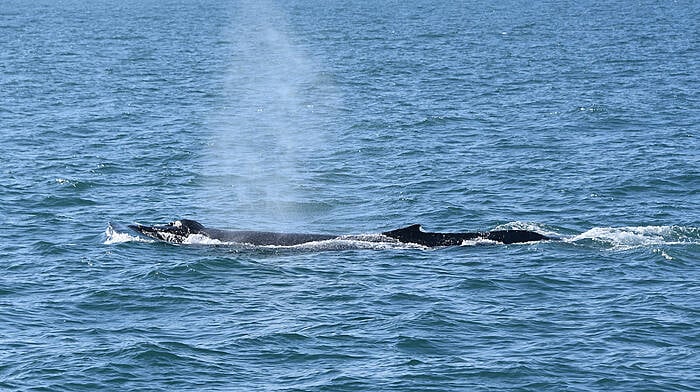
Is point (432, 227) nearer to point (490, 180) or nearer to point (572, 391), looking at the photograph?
point (490, 180)

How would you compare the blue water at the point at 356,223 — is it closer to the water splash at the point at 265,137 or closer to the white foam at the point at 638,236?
the white foam at the point at 638,236

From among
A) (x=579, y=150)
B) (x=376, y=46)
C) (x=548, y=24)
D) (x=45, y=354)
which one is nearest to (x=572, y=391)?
(x=45, y=354)

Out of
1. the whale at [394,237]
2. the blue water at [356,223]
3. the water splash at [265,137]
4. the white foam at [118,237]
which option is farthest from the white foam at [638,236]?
the white foam at [118,237]

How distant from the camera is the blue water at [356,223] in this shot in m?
33.2

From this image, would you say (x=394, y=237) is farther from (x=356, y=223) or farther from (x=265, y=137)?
(x=265, y=137)

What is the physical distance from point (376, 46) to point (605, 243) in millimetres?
92759

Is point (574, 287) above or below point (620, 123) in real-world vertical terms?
below

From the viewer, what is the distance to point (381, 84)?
320 feet

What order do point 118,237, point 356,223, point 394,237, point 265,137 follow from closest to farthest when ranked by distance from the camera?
point 394,237
point 118,237
point 356,223
point 265,137

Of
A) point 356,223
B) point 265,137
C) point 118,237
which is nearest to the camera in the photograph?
point 118,237

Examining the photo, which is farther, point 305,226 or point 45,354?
point 305,226

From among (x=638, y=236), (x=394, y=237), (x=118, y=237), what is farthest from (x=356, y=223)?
(x=638, y=236)

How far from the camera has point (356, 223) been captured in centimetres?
4888

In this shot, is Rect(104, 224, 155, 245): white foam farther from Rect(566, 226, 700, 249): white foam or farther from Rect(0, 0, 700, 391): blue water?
Rect(566, 226, 700, 249): white foam
